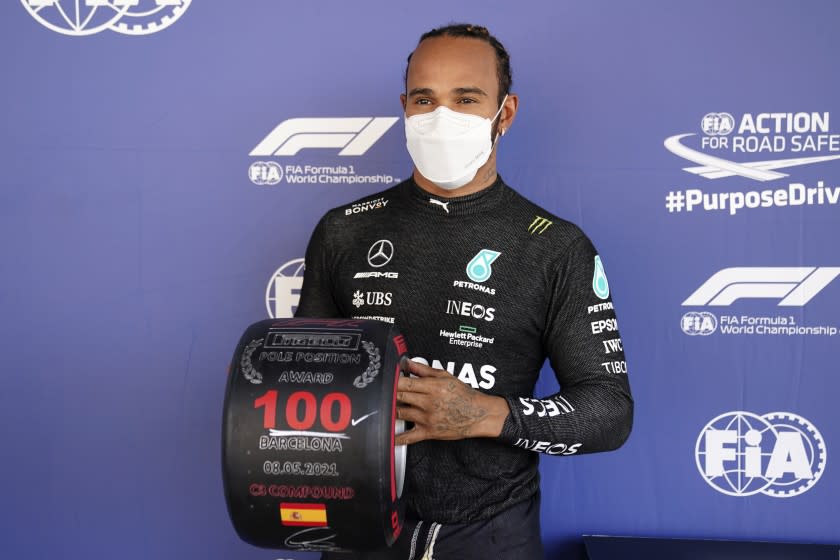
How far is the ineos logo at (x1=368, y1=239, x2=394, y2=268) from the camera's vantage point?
50.7 inches

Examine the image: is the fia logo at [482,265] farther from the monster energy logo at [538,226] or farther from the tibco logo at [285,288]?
the tibco logo at [285,288]

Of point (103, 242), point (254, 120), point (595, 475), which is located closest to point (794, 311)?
point (595, 475)

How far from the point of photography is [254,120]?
174cm

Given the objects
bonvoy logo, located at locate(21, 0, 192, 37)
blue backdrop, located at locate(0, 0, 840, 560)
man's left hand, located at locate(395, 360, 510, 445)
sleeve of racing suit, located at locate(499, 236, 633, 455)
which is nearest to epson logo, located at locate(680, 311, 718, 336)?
blue backdrop, located at locate(0, 0, 840, 560)

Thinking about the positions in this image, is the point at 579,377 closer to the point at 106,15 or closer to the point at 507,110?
the point at 507,110

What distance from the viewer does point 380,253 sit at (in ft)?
4.25

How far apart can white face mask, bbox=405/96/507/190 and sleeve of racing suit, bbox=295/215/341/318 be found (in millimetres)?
236

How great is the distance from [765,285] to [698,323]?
165 mm

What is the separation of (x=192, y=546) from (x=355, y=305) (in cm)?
91

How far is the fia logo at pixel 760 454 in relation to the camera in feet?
5.36

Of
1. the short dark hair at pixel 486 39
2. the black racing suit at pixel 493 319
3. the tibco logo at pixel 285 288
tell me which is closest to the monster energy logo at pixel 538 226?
the black racing suit at pixel 493 319

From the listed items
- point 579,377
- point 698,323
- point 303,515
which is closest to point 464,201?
point 579,377

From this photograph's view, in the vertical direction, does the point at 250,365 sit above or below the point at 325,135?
below

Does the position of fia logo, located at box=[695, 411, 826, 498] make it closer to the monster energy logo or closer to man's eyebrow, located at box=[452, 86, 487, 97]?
the monster energy logo
